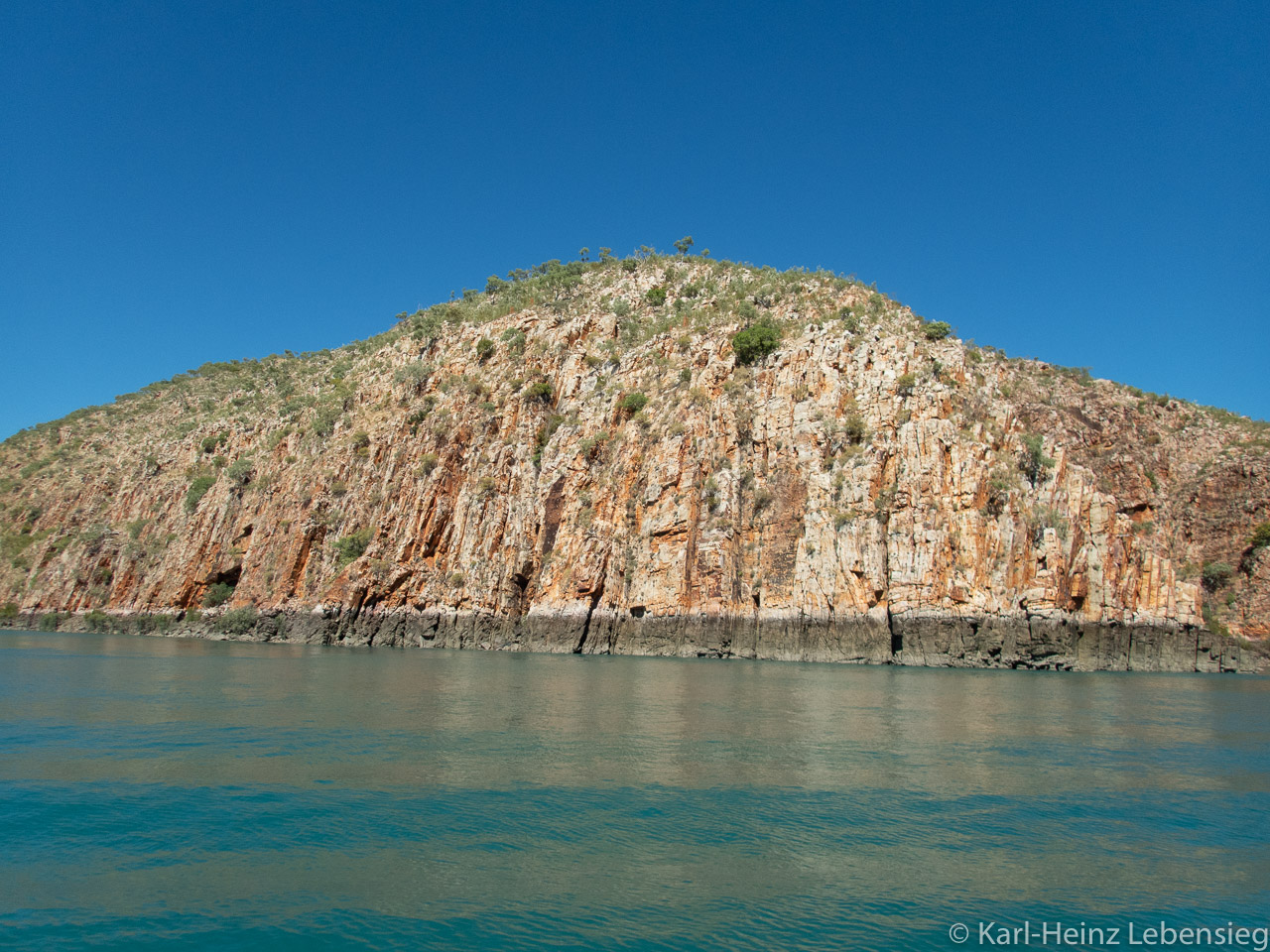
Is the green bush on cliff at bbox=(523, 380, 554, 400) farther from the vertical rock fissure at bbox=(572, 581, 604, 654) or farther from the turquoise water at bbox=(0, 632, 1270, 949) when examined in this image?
the turquoise water at bbox=(0, 632, 1270, 949)

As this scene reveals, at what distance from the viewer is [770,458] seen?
155ft

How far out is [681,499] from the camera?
47344 millimetres

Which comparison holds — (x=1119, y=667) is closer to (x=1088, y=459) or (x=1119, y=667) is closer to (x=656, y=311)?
(x=1088, y=459)

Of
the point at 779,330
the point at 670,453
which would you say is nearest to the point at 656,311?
the point at 779,330

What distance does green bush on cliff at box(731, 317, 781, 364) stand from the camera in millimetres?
52094

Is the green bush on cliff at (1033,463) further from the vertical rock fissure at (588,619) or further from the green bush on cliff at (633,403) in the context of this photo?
the vertical rock fissure at (588,619)

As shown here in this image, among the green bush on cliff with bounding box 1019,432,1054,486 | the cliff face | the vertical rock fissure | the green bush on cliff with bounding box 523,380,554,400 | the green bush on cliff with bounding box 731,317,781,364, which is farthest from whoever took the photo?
the green bush on cliff with bounding box 523,380,554,400

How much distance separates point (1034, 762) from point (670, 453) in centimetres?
3456

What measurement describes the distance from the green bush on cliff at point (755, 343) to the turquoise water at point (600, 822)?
3335cm

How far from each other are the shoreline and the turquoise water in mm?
16689

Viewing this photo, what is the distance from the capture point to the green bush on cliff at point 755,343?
52.1m
